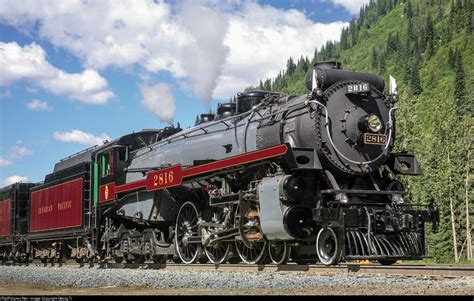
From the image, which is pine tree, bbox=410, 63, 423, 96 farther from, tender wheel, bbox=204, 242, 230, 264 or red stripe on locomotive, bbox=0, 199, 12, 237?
tender wheel, bbox=204, 242, 230, 264

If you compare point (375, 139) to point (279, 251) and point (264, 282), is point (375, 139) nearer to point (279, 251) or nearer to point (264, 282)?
point (279, 251)

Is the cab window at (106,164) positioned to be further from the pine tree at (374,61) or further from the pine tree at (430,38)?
the pine tree at (374,61)

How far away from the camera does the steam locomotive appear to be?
11359mm

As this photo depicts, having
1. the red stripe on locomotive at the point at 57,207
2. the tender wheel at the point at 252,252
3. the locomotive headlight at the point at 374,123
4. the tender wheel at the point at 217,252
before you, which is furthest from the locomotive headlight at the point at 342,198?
the red stripe on locomotive at the point at 57,207

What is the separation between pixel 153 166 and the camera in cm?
1709

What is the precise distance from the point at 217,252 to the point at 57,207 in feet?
32.9

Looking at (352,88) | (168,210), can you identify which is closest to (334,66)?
(352,88)

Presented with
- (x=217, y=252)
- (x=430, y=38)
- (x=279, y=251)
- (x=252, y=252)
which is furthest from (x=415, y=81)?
(x=279, y=251)

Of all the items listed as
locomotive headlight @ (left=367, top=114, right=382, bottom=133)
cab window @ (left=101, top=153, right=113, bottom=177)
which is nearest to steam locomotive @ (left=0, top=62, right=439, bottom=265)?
locomotive headlight @ (left=367, top=114, right=382, bottom=133)

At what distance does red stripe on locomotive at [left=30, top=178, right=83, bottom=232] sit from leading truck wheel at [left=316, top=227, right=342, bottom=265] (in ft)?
35.9

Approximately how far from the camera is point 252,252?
13.7 m

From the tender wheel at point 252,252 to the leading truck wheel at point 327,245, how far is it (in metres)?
1.79

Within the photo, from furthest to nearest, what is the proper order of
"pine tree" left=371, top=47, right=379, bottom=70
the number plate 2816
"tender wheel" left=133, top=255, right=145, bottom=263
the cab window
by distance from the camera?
"pine tree" left=371, top=47, right=379, bottom=70
the cab window
"tender wheel" left=133, top=255, right=145, bottom=263
the number plate 2816

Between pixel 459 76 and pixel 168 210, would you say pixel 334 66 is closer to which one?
pixel 168 210
